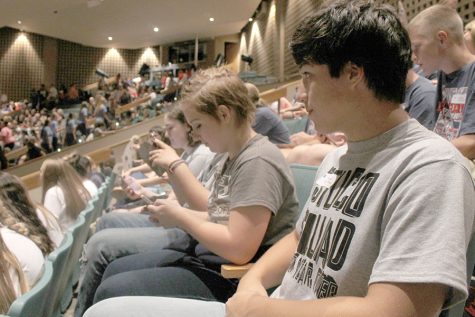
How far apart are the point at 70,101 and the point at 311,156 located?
13389mm

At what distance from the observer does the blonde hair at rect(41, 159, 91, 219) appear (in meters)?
3.30

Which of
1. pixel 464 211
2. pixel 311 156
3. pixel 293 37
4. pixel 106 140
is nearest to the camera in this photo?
pixel 464 211

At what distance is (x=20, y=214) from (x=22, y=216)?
13mm

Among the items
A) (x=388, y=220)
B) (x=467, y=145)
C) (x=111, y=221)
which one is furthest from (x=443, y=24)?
(x=111, y=221)

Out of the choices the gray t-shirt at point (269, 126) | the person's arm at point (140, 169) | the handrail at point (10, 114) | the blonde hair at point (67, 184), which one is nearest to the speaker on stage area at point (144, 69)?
the handrail at point (10, 114)

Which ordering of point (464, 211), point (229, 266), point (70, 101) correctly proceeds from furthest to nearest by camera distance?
point (70, 101) < point (229, 266) < point (464, 211)

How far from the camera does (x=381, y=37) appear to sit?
2.74ft

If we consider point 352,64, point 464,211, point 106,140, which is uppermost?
point 352,64

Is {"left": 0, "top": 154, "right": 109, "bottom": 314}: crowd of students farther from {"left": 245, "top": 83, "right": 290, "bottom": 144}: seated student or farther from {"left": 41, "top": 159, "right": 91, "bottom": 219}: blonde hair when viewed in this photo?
{"left": 245, "top": 83, "right": 290, "bottom": 144}: seated student

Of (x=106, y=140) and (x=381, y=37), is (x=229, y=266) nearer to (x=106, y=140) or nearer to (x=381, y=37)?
(x=381, y=37)

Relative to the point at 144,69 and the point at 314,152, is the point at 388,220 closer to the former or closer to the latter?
the point at 314,152

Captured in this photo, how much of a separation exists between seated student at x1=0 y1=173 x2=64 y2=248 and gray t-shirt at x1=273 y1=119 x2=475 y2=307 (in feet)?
4.10

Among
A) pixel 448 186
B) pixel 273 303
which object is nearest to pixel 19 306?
pixel 273 303

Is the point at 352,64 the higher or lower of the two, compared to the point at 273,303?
higher
